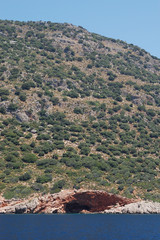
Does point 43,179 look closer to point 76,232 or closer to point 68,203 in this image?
point 68,203

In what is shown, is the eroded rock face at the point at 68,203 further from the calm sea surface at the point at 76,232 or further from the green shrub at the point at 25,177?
the calm sea surface at the point at 76,232

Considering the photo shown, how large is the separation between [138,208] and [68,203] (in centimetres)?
1655

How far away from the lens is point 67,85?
14888 cm

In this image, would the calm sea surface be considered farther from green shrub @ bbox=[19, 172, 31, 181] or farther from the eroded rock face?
green shrub @ bbox=[19, 172, 31, 181]

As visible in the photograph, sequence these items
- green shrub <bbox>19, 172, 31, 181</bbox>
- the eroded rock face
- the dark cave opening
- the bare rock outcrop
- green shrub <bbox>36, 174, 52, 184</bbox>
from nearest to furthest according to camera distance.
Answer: the eroded rock face
the bare rock outcrop
the dark cave opening
green shrub <bbox>36, 174, 52, 184</bbox>
green shrub <bbox>19, 172, 31, 181</bbox>

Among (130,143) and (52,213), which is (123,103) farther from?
(52,213)

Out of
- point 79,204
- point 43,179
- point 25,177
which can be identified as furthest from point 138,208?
point 25,177

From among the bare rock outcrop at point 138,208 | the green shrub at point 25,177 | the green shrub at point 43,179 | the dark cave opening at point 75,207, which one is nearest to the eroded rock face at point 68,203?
the dark cave opening at point 75,207

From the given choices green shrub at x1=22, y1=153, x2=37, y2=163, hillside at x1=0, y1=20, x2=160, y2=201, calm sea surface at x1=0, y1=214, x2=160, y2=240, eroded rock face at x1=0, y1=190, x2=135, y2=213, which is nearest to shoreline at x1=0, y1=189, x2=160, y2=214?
eroded rock face at x1=0, y1=190, x2=135, y2=213

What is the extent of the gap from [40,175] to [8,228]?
125ft

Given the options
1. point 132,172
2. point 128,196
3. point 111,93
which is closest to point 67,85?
point 111,93

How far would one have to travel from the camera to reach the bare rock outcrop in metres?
80.1

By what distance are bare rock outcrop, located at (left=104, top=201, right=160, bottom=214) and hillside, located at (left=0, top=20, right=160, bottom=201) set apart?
5.26 metres

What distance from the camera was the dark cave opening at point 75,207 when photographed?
8144 cm
